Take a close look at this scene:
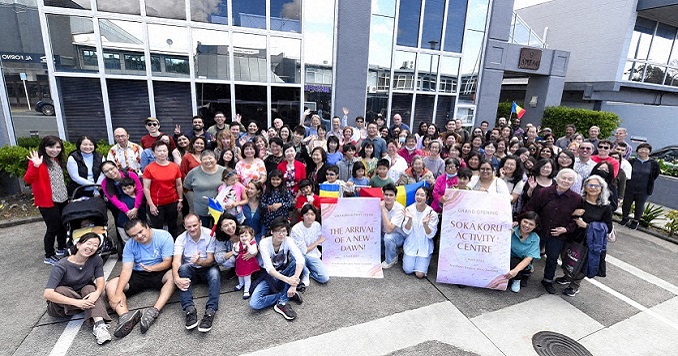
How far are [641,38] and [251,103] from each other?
18594 millimetres

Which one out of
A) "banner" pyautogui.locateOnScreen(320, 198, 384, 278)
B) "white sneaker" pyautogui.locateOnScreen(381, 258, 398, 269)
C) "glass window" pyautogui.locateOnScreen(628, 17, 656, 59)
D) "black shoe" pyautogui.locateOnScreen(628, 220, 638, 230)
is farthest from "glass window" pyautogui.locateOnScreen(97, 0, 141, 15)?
"glass window" pyautogui.locateOnScreen(628, 17, 656, 59)

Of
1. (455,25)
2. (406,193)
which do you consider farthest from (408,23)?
(406,193)

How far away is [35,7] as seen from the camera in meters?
6.78

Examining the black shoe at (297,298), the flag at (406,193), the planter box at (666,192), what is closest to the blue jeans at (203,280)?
the black shoe at (297,298)

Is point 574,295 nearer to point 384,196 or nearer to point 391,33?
point 384,196

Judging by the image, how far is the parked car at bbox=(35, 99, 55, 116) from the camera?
713 centimetres

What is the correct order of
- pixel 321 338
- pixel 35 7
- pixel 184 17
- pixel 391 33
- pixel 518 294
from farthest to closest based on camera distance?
pixel 391 33 → pixel 184 17 → pixel 35 7 → pixel 518 294 → pixel 321 338

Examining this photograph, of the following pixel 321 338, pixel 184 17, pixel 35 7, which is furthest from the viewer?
pixel 184 17

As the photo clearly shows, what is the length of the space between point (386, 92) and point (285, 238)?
780cm

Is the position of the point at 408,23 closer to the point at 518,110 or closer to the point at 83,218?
the point at 518,110

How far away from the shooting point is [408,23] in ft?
33.6

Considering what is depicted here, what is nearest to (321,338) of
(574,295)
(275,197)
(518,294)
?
(275,197)

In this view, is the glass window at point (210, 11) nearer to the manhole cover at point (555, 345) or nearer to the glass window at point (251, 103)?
the glass window at point (251, 103)

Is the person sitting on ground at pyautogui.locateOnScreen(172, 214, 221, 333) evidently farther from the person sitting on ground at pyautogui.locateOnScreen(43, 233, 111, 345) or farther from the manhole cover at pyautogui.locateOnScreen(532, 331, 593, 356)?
the manhole cover at pyautogui.locateOnScreen(532, 331, 593, 356)
